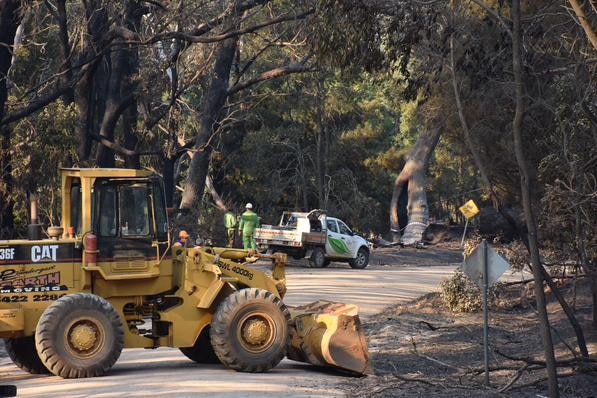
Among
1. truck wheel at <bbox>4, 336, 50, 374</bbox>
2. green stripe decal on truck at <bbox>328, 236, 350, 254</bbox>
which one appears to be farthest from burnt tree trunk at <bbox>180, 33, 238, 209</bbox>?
truck wheel at <bbox>4, 336, 50, 374</bbox>

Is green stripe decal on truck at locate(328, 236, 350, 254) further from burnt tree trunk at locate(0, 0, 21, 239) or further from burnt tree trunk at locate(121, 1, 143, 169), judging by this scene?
burnt tree trunk at locate(0, 0, 21, 239)

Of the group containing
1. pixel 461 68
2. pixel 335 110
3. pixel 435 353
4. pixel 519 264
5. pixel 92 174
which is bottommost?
pixel 435 353

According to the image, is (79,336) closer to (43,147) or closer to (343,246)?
(43,147)

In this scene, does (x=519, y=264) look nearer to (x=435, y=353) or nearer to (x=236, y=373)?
(x=435, y=353)

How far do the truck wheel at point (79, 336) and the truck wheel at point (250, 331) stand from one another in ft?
4.73

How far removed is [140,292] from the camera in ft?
54.3

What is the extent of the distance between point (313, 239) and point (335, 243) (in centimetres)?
111

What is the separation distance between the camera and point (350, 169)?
64938mm

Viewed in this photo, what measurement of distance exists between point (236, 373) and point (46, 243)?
3183 millimetres

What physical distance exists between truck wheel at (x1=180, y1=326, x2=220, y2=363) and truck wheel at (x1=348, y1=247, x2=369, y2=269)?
26179mm

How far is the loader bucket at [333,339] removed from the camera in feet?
53.0

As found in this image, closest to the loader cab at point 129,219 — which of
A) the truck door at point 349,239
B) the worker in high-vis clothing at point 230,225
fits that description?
the worker in high-vis clothing at point 230,225

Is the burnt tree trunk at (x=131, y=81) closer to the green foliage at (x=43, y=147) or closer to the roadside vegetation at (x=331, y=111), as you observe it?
the roadside vegetation at (x=331, y=111)

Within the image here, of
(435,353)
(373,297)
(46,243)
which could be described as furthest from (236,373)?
(373,297)
